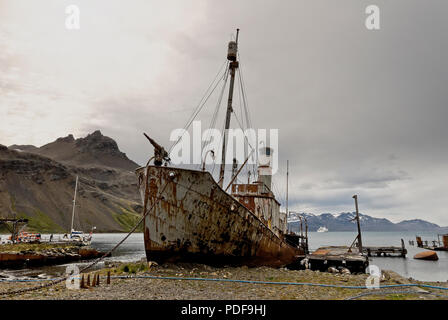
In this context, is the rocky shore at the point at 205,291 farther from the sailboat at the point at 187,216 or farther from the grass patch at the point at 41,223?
the grass patch at the point at 41,223

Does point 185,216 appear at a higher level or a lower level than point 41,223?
higher

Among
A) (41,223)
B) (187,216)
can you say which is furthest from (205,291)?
(41,223)

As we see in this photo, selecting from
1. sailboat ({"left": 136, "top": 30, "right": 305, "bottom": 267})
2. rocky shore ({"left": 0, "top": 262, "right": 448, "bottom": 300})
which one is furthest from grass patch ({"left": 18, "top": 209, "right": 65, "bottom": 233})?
rocky shore ({"left": 0, "top": 262, "right": 448, "bottom": 300})

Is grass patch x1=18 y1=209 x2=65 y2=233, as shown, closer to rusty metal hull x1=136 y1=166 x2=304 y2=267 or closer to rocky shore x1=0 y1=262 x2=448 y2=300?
rusty metal hull x1=136 y1=166 x2=304 y2=267

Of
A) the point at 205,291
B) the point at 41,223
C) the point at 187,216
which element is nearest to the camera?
the point at 205,291

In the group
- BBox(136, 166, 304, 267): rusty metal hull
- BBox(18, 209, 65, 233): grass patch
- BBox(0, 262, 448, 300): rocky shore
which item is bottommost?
BBox(18, 209, 65, 233): grass patch

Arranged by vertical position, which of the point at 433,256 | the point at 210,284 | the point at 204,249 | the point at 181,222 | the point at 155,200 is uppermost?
the point at 155,200

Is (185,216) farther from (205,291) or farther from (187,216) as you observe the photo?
(205,291)

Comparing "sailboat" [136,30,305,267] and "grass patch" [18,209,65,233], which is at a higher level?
"sailboat" [136,30,305,267]

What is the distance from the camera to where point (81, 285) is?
10.8 meters
